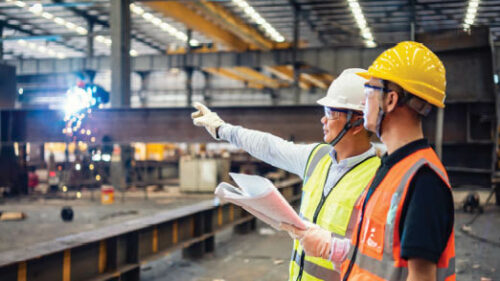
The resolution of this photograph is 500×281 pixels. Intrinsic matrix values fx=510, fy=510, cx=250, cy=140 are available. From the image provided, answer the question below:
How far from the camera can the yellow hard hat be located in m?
1.76

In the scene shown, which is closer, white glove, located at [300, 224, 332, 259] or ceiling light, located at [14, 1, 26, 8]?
white glove, located at [300, 224, 332, 259]

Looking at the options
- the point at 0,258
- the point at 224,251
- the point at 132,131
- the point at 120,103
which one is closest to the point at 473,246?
the point at 224,251

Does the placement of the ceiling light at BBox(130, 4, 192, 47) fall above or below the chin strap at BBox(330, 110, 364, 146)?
above

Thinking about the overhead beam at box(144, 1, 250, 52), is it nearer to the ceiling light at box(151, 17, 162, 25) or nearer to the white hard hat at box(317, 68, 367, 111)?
the ceiling light at box(151, 17, 162, 25)

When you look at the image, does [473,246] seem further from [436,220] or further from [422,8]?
[422,8]

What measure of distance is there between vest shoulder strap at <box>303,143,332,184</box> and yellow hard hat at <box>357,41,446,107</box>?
1003 mm

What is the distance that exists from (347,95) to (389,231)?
1252 mm

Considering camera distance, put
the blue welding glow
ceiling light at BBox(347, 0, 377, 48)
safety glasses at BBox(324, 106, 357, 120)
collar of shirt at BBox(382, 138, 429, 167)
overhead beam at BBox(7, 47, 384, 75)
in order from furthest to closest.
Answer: ceiling light at BBox(347, 0, 377, 48)
overhead beam at BBox(7, 47, 384, 75)
the blue welding glow
safety glasses at BBox(324, 106, 357, 120)
collar of shirt at BBox(382, 138, 429, 167)

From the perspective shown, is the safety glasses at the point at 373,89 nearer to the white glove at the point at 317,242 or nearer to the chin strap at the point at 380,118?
the chin strap at the point at 380,118

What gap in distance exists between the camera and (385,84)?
1802 millimetres

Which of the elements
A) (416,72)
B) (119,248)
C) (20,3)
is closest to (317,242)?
(416,72)

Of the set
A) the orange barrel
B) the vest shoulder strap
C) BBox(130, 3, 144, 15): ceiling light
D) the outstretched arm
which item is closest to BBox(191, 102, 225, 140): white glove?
the outstretched arm

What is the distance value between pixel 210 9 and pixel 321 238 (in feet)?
52.5

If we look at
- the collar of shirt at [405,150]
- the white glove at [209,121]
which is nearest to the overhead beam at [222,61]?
the white glove at [209,121]
